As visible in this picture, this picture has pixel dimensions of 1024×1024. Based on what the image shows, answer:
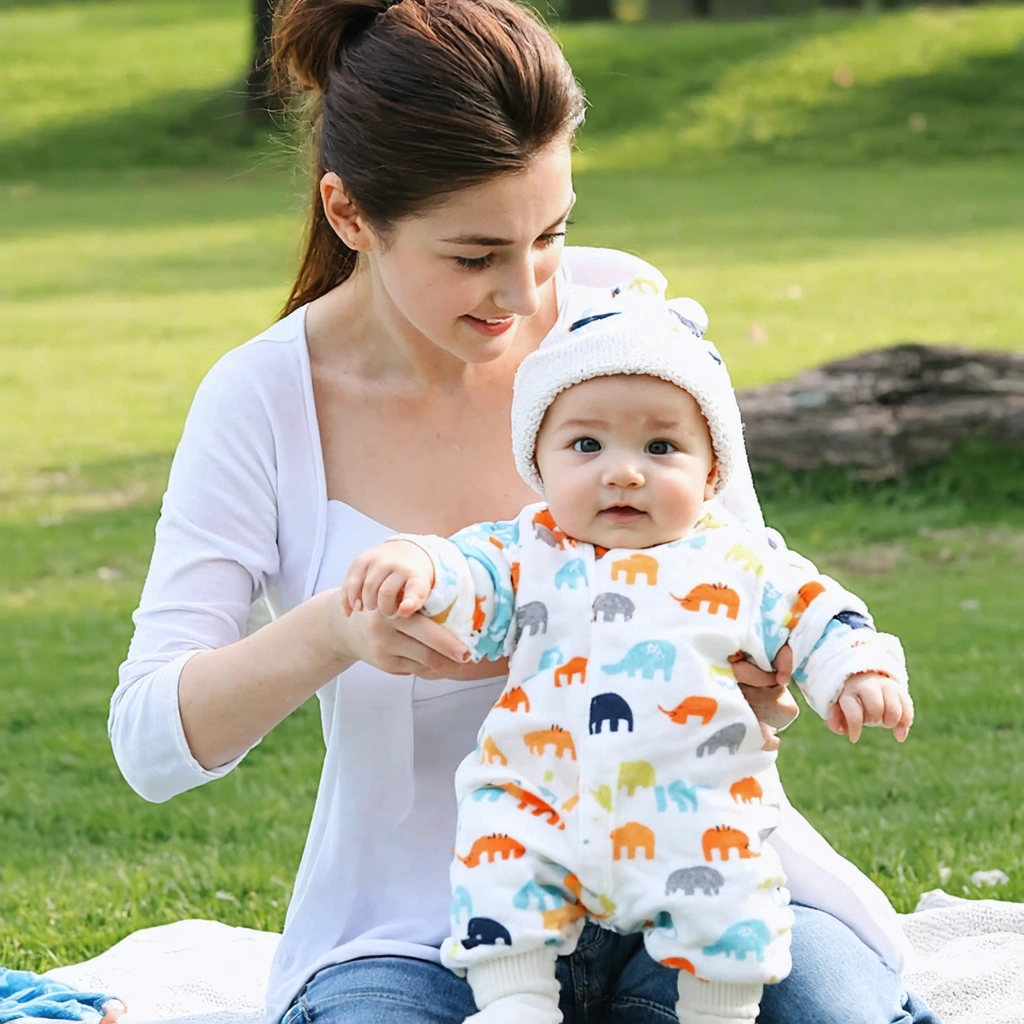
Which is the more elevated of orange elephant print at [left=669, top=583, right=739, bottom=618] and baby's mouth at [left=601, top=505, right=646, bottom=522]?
baby's mouth at [left=601, top=505, right=646, bottom=522]

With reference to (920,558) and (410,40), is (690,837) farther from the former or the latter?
(920,558)

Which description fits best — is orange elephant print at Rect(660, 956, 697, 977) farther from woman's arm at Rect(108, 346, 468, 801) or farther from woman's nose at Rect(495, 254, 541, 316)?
woman's nose at Rect(495, 254, 541, 316)

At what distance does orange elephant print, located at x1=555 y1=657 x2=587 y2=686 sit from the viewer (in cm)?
221

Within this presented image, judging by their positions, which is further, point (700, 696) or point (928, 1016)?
point (928, 1016)

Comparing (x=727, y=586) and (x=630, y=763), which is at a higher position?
(x=727, y=586)

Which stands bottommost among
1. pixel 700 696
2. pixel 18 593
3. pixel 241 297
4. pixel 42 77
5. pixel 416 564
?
pixel 42 77

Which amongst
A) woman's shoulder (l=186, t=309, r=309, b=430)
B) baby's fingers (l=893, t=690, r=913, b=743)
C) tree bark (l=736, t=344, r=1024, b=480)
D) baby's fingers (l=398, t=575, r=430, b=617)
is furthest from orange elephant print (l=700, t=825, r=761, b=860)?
tree bark (l=736, t=344, r=1024, b=480)

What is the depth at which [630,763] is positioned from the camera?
7.07 ft

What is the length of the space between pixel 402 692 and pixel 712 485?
1.70ft

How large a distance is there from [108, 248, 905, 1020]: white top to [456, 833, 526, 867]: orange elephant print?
308 millimetres

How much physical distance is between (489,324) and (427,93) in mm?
333

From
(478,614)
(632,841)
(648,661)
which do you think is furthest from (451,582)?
(632,841)

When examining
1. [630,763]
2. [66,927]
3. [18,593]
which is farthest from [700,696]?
[18,593]

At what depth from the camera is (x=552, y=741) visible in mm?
2195
